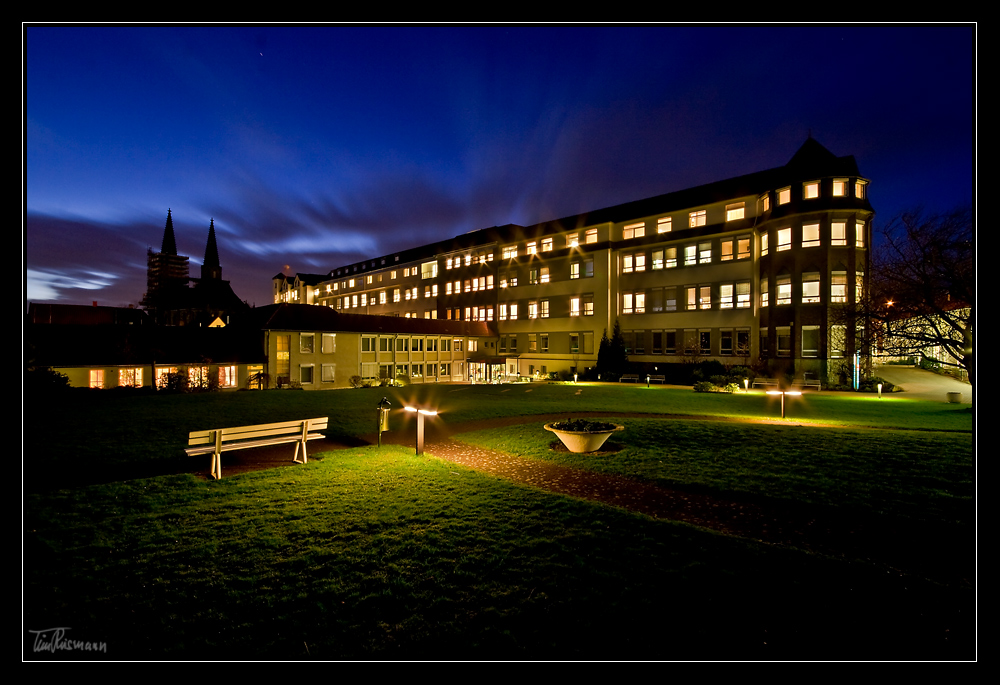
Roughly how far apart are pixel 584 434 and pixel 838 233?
3221cm

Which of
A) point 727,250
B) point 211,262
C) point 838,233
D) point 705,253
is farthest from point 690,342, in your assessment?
point 211,262

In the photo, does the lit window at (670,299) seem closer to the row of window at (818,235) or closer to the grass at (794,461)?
the row of window at (818,235)

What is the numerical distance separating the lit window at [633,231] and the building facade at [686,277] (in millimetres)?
101

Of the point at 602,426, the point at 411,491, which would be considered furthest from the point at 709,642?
the point at 602,426

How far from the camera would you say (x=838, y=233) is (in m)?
31.5

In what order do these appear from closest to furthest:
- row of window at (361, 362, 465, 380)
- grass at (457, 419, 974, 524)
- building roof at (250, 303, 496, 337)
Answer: grass at (457, 419, 974, 524) < building roof at (250, 303, 496, 337) < row of window at (361, 362, 465, 380)

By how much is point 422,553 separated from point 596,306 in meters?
40.2

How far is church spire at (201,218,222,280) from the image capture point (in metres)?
105

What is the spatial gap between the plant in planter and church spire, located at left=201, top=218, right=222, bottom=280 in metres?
120

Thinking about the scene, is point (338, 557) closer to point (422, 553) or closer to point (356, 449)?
point (422, 553)

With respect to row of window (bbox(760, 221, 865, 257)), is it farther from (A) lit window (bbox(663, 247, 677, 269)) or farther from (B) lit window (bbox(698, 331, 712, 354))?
(B) lit window (bbox(698, 331, 712, 354))

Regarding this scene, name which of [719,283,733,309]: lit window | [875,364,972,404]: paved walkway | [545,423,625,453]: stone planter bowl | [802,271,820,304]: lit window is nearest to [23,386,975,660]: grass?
[545,423,625,453]: stone planter bowl

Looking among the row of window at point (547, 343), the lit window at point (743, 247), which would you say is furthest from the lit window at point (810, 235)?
the row of window at point (547, 343)

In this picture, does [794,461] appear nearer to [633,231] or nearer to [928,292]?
[928,292]
